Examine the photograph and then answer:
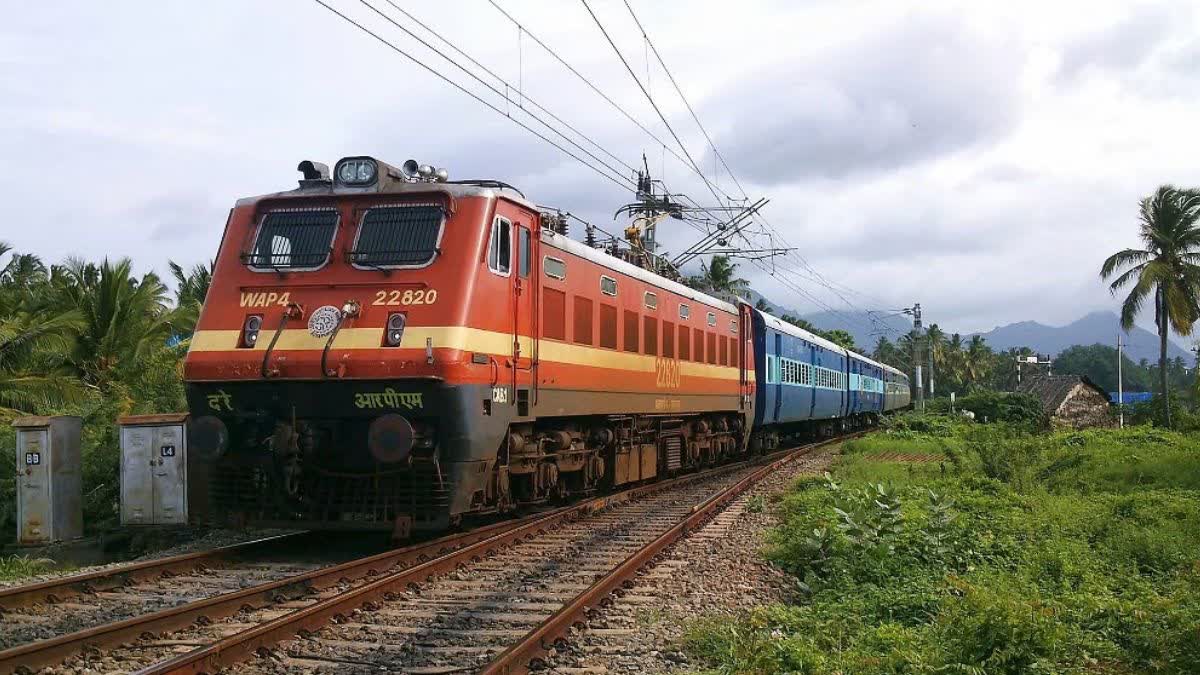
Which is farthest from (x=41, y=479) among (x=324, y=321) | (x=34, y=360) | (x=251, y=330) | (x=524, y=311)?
(x=34, y=360)

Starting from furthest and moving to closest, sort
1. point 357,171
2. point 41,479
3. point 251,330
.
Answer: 1. point 41,479
2. point 357,171
3. point 251,330

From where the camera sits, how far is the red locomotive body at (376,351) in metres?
9.34

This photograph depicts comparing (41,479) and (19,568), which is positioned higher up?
(41,479)

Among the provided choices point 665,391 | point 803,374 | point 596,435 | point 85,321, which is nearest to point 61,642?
point 596,435

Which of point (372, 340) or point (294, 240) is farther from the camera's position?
point (294, 240)

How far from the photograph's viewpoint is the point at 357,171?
34.3 ft

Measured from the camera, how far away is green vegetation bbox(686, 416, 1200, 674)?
5.74 metres

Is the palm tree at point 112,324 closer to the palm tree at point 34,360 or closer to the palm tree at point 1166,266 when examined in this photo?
the palm tree at point 34,360

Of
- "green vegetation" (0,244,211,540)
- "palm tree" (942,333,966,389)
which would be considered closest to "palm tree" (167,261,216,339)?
"green vegetation" (0,244,211,540)

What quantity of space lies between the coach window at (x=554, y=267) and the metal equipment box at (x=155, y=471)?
4595 millimetres

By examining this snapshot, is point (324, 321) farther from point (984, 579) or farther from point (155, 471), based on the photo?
point (984, 579)

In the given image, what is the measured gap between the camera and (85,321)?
71.7 feet

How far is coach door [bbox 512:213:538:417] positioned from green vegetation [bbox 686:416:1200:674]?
10.1ft

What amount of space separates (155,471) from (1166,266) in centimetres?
3553
